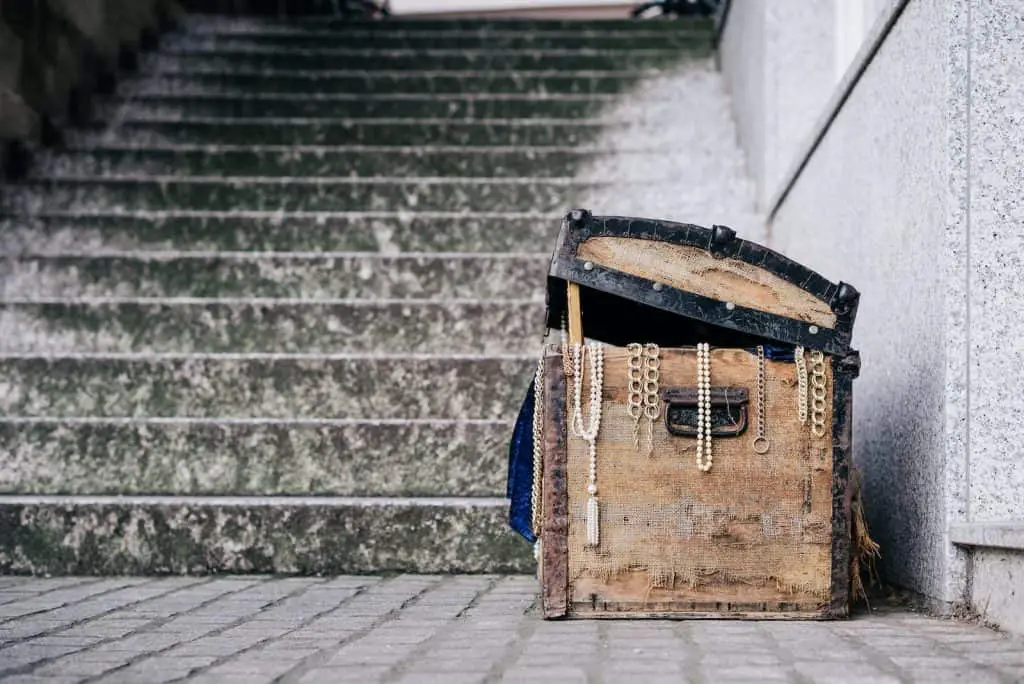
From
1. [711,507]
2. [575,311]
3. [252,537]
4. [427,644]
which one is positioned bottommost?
[427,644]

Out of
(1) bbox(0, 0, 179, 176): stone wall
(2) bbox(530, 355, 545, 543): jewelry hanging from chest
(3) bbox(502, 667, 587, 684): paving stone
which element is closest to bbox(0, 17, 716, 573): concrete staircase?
(1) bbox(0, 0, 179, 176): stone wall

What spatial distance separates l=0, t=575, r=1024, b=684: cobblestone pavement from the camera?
7.47 ft

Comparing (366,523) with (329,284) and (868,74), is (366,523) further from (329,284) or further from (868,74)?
(868,74)

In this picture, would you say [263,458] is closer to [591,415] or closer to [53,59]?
[591,415]

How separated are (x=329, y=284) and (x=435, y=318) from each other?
0.61 m

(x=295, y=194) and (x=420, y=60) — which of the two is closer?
(x=295, y=194)

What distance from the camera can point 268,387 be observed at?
445 cm

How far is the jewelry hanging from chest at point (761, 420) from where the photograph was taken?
9.59ft

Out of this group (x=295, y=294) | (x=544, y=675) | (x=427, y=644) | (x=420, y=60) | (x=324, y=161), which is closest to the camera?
(x=544, y=675)

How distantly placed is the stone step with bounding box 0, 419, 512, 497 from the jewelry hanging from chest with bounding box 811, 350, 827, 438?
1.42 meters

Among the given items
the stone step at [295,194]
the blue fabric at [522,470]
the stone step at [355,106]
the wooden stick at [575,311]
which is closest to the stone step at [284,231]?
the stone step at [295,194]

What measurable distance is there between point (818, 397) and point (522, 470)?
0.90 m

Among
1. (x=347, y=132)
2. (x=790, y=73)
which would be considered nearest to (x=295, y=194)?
(x=347, y=132)

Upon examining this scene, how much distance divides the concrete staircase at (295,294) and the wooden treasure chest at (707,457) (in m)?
0.93
